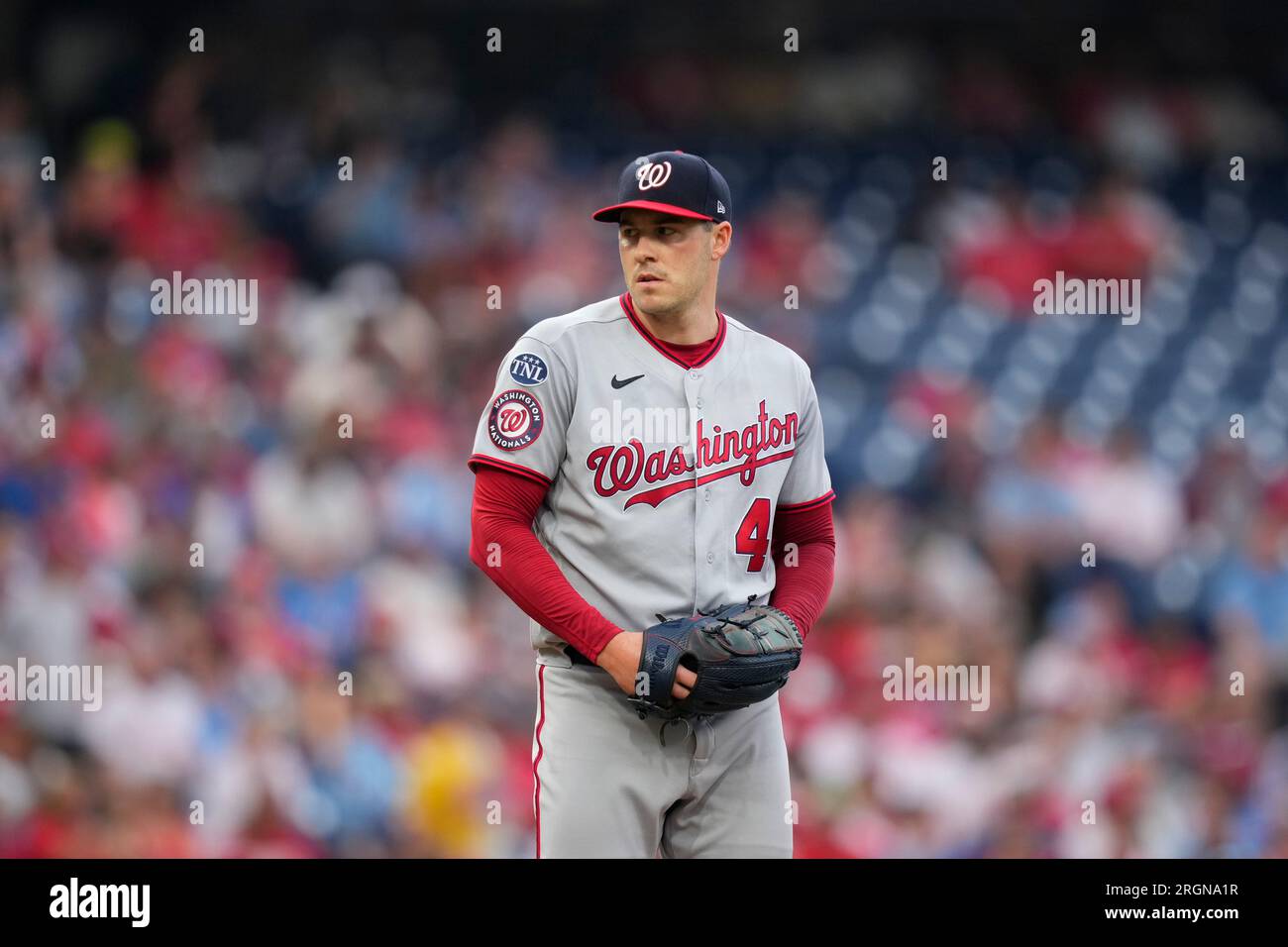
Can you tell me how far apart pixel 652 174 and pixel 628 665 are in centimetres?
67

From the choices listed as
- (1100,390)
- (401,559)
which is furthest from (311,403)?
(1100,390)

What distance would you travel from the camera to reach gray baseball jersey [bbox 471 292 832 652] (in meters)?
1.92

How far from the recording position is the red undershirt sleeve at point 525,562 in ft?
6.05

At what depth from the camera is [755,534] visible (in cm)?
202

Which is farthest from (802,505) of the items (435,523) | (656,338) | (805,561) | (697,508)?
(435,523)

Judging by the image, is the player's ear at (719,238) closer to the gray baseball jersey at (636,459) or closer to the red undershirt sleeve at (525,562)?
the gray baseball jersey at (636,459)

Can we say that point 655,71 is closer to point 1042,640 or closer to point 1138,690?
point 1042,640

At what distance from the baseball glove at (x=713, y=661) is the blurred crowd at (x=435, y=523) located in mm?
2257

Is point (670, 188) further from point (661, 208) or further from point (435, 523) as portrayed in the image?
point (435, 523)

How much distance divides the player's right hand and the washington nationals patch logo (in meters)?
0.30

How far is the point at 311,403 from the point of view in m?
4.36

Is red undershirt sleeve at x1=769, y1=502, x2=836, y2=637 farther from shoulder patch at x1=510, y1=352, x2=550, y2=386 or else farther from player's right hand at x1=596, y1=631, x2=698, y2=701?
shoulder patch at x1=510, y1=352, x2=550, y2=386

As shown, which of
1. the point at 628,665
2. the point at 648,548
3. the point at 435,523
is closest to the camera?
the point at 628,665

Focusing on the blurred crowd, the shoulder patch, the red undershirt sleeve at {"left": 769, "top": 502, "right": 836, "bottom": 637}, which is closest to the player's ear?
the shoulder patch
